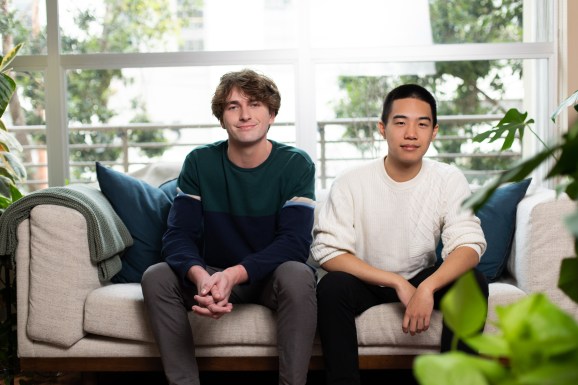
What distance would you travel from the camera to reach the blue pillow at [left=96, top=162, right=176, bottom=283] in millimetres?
2762

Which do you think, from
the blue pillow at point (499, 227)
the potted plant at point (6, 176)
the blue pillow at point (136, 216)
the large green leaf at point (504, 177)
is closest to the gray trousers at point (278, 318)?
the blue pillow at point (136, 216)

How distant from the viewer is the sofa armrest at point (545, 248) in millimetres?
2428

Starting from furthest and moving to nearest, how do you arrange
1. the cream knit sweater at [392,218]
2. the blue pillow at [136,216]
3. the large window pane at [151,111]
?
the large window pane at [151,111] < the blue pillow at [136,216] < the cream knit sweater at [392,218]

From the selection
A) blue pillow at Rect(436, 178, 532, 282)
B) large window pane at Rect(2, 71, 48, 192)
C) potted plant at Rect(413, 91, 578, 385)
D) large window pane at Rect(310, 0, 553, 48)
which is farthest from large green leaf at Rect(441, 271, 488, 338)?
large window pane at Rect(2, 71, 48, 192)

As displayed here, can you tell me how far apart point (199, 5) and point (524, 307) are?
3.30 m

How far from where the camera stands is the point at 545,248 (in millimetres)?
2438

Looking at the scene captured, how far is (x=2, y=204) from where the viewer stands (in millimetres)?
2971

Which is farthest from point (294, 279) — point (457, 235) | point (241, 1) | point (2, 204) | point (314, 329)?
point (241, 1)

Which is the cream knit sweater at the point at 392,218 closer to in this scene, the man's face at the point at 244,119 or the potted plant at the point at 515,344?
the man's face at the point at 244,119

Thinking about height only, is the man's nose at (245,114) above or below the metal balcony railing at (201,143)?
above

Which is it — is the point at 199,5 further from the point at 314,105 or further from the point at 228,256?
the point at 228,256

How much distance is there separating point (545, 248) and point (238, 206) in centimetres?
95

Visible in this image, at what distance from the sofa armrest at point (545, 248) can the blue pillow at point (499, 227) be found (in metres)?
0.13

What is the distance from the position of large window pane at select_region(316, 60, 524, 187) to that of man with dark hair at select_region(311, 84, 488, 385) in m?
0.98
